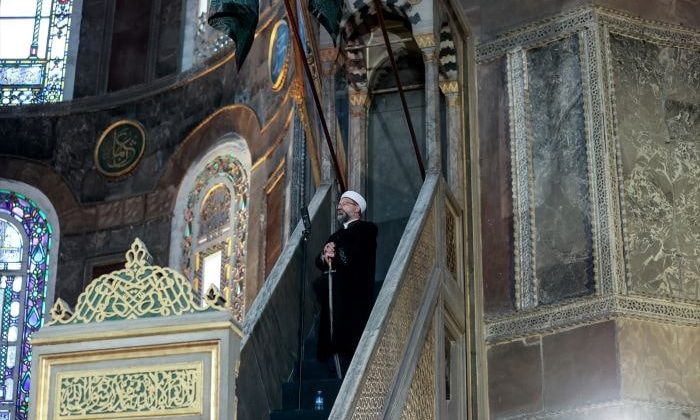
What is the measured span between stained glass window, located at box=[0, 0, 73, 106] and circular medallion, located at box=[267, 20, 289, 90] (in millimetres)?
3157

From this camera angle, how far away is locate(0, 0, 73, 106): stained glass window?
14.5 meters

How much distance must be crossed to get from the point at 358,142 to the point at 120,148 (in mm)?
5175

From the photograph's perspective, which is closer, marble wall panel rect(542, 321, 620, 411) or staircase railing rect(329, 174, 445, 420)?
staircase railing rect(329, 174, 445, 420)

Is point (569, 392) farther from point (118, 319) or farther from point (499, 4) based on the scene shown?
point (118, 319)

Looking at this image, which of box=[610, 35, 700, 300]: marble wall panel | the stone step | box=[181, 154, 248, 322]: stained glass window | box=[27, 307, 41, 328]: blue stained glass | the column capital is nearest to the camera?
the stone step

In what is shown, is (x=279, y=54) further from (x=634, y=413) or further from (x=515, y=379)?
(x=634, y=413)

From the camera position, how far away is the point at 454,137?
898 cm

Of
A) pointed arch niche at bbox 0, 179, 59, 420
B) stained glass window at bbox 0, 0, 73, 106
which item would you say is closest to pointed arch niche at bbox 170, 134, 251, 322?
pointed arch niche at bbox 0, 179, 59, 420

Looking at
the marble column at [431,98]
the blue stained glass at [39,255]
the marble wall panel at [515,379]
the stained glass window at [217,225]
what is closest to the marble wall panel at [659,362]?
A: the marble wall panel at [515,379]

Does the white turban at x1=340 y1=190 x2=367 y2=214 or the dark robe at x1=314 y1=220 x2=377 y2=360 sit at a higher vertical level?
the white turban at x1=340 y1=190 x2=367 y2=214

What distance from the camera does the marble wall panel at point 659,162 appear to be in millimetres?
8469

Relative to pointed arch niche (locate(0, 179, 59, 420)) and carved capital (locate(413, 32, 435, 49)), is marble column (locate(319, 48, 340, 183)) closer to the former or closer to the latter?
carved capital (locate(413, 32, 435, 49))

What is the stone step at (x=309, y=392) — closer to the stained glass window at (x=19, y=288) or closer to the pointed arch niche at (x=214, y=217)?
the pointed arch niche at (x=214, y=217)

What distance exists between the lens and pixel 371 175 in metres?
9.20
